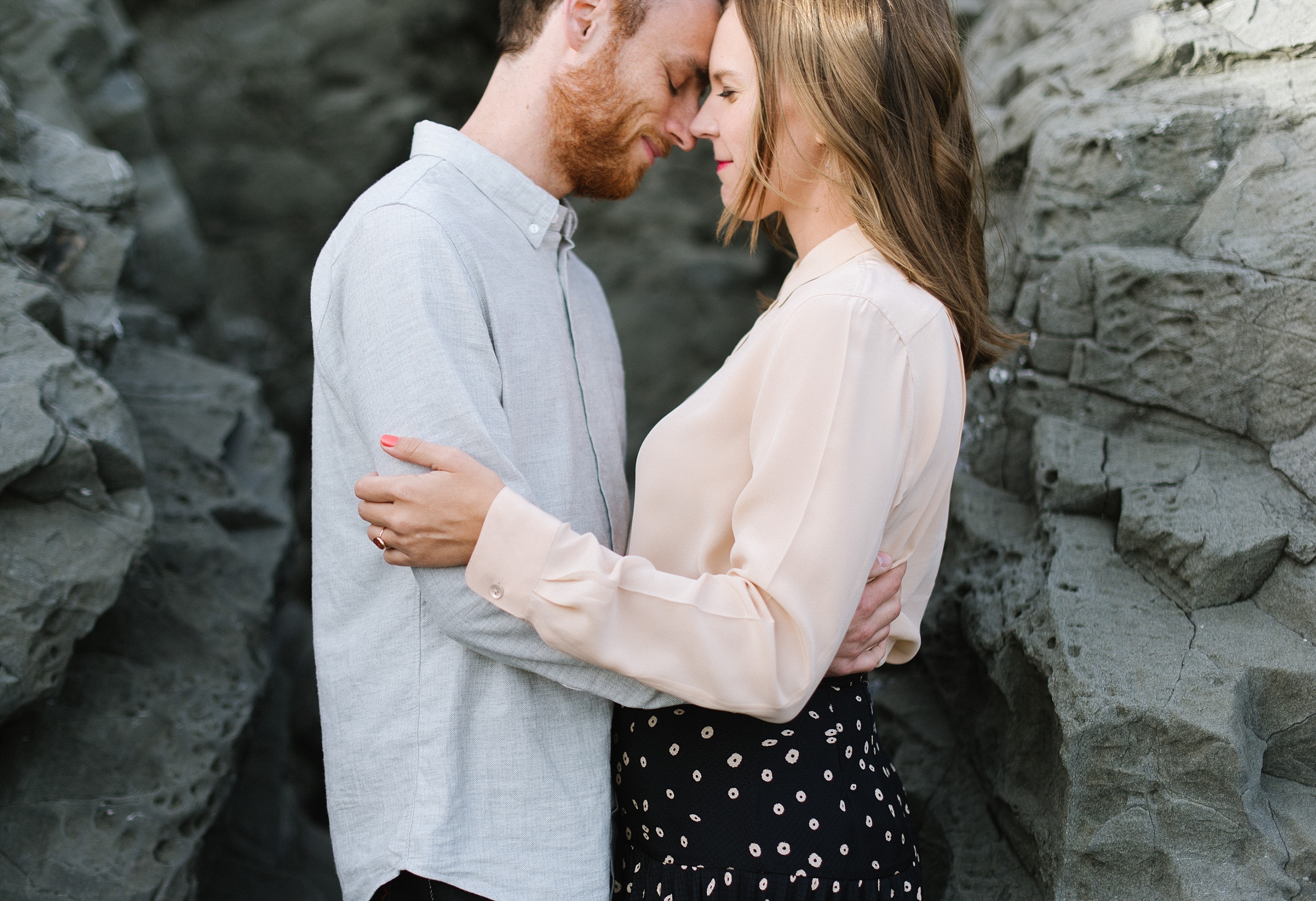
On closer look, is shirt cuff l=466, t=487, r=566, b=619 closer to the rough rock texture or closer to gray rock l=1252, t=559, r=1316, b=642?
gray rock l=1252, t=559, r=1316, b=642

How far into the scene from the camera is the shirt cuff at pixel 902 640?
5.55ft

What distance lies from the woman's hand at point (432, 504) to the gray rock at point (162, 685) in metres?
1.15

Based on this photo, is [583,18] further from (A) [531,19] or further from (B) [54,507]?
(B) [54,507]

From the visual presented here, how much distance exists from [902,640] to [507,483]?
30.2 inches

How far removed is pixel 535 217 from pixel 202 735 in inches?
56.4

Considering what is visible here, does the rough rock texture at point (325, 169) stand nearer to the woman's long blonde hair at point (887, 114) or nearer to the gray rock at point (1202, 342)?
the gray rock at point (1202, 342)

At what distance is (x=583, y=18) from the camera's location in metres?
1.91

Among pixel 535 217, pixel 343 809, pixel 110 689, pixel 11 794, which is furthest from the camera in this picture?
pixel 110 689

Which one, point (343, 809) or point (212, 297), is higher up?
point (343, 809)

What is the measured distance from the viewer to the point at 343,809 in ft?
5.40

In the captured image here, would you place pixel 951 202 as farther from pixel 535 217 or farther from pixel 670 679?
pixel 670 679

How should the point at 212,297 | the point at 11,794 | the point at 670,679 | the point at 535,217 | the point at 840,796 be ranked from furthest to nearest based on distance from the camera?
the point at 212,297, the point at 11,794, the point at 535,217, the point at 840,796, the point at 670,679

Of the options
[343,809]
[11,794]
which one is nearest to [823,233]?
[343,809]

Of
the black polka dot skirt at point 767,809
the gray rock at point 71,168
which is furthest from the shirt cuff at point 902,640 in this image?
the gray rock at point 71,168
